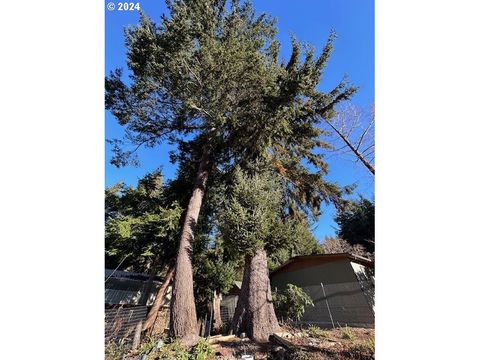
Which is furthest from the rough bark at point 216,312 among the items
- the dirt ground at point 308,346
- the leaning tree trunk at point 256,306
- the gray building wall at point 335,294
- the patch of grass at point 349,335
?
the patch of grass at point 349,335

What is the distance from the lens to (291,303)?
6.96 m

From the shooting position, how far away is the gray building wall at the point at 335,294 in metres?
6.31

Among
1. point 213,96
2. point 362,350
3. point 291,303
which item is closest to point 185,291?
point 291,303

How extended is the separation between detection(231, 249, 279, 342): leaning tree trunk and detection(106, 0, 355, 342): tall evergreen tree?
0.98 m

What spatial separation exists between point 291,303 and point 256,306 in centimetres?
173

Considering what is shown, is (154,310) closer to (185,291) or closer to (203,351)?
(185,291)

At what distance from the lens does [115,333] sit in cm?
405

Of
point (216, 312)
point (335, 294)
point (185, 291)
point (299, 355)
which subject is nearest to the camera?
point (299, 355)

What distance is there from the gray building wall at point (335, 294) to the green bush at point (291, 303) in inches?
10.5

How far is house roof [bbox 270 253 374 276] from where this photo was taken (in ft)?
23.7

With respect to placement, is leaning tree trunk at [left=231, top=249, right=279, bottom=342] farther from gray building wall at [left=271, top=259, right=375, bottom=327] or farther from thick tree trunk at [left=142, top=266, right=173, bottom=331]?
thick tree trunk at [left=142, top=266, right=173, bottom=331]

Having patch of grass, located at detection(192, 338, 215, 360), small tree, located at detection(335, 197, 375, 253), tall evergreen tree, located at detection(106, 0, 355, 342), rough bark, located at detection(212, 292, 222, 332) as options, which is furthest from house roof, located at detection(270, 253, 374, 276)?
patch of grass, located at detection(192, 338, 215, 360)
